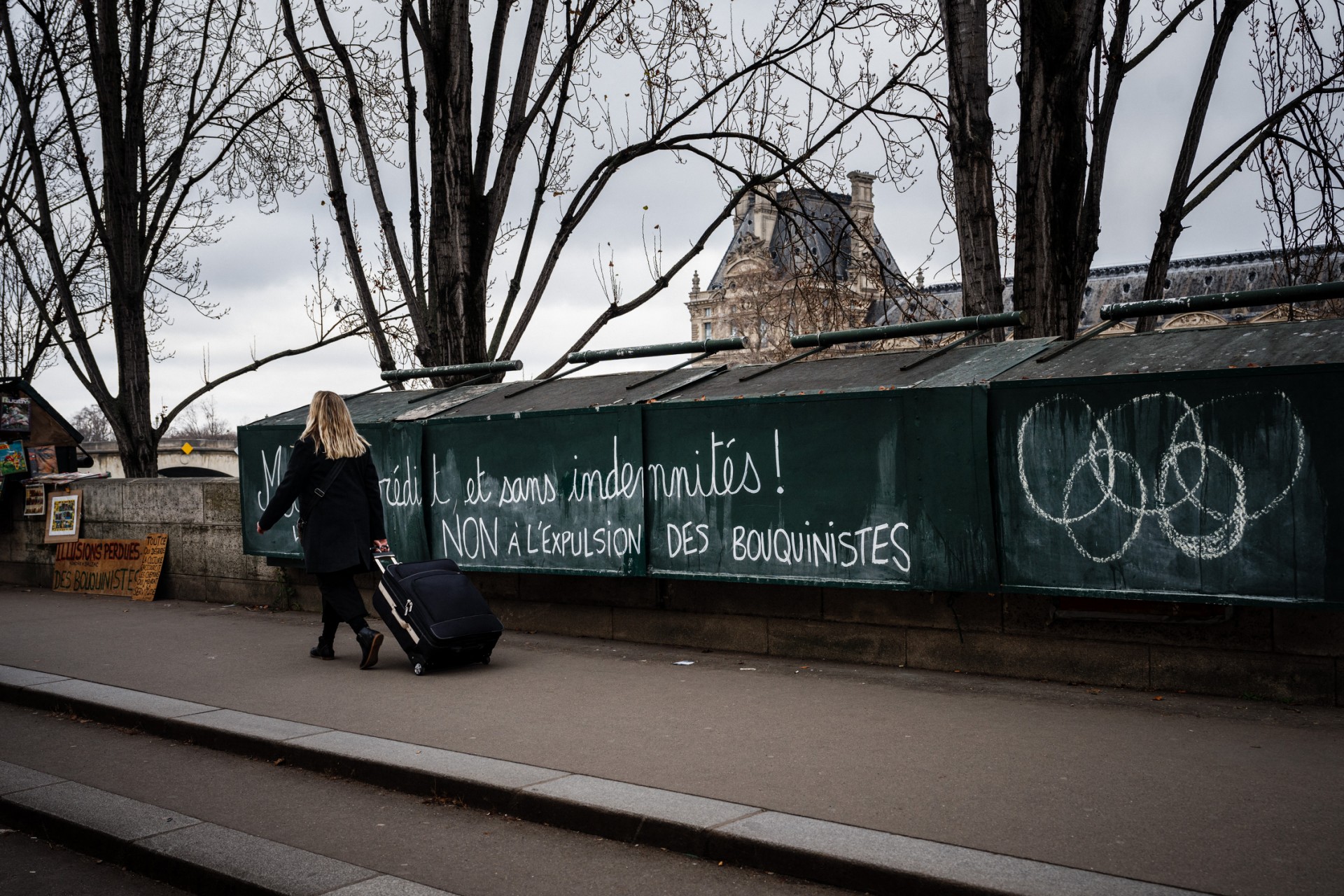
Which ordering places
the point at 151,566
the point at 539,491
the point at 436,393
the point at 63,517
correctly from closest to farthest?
the point at 539,491
the point at 436,393
the point at 151,566
the point at 63,517

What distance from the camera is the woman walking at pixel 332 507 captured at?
24.6ft

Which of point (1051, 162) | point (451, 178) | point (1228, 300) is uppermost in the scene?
point (451, 178)

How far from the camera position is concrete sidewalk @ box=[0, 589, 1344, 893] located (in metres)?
3.80

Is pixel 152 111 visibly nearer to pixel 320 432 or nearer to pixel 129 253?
pixel 129 253

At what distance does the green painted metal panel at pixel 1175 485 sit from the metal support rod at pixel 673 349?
2805 millimetres

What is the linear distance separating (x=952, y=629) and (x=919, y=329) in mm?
1871

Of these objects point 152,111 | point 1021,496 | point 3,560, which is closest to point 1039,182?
point 1021,496

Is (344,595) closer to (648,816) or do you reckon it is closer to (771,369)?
(771,369)

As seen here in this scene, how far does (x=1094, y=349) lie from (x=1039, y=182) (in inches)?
115

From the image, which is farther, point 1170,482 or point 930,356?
point 930,356

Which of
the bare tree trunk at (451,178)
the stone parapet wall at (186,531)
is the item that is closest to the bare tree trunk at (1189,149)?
the bare tree trunk at (451,178)

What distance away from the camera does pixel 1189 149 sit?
1250cm

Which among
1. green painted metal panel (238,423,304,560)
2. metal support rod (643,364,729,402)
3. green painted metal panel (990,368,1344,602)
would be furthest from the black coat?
green painted metal panel (990,368,1344,602)

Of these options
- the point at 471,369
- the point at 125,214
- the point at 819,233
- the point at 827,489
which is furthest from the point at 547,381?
the point at 125,214
